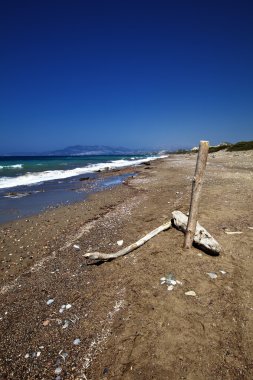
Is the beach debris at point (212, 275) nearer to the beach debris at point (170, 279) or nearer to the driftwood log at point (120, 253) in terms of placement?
the beach debris at point (170, 279)

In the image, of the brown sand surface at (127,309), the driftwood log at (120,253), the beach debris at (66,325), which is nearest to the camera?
the brown sand surface at (127,309)

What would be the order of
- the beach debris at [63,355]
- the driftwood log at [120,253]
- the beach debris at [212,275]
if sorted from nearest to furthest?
the beach debris at [63,355] → the beach debris at [212,275] → the driftwood log at [120,253]

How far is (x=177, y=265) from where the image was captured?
19.3 ft

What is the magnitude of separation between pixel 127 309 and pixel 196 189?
134 inches

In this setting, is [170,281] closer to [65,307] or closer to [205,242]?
[205,242]

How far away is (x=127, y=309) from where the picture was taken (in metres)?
4.60

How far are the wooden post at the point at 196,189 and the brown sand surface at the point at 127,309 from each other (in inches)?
19.7

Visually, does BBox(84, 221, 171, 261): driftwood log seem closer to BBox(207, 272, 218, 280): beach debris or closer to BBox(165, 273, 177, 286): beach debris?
BBox(165, 273, 177, 286): beach debris

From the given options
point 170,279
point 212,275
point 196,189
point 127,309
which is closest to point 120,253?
point 170,279

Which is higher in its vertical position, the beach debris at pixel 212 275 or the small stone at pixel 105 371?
the beach debris at pixel 212 275

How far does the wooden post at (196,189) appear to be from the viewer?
5.98 meters

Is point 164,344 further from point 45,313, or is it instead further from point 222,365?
point 45,313

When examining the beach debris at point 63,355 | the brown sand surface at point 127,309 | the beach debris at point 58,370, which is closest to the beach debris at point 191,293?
the brown sand surface at point 127,309

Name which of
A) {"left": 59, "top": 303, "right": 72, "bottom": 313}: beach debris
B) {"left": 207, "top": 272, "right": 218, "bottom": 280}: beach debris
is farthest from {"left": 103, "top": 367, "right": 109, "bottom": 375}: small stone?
{"left": 207, "top": 272, "right": 218, "bottom": 280}: beach debris
